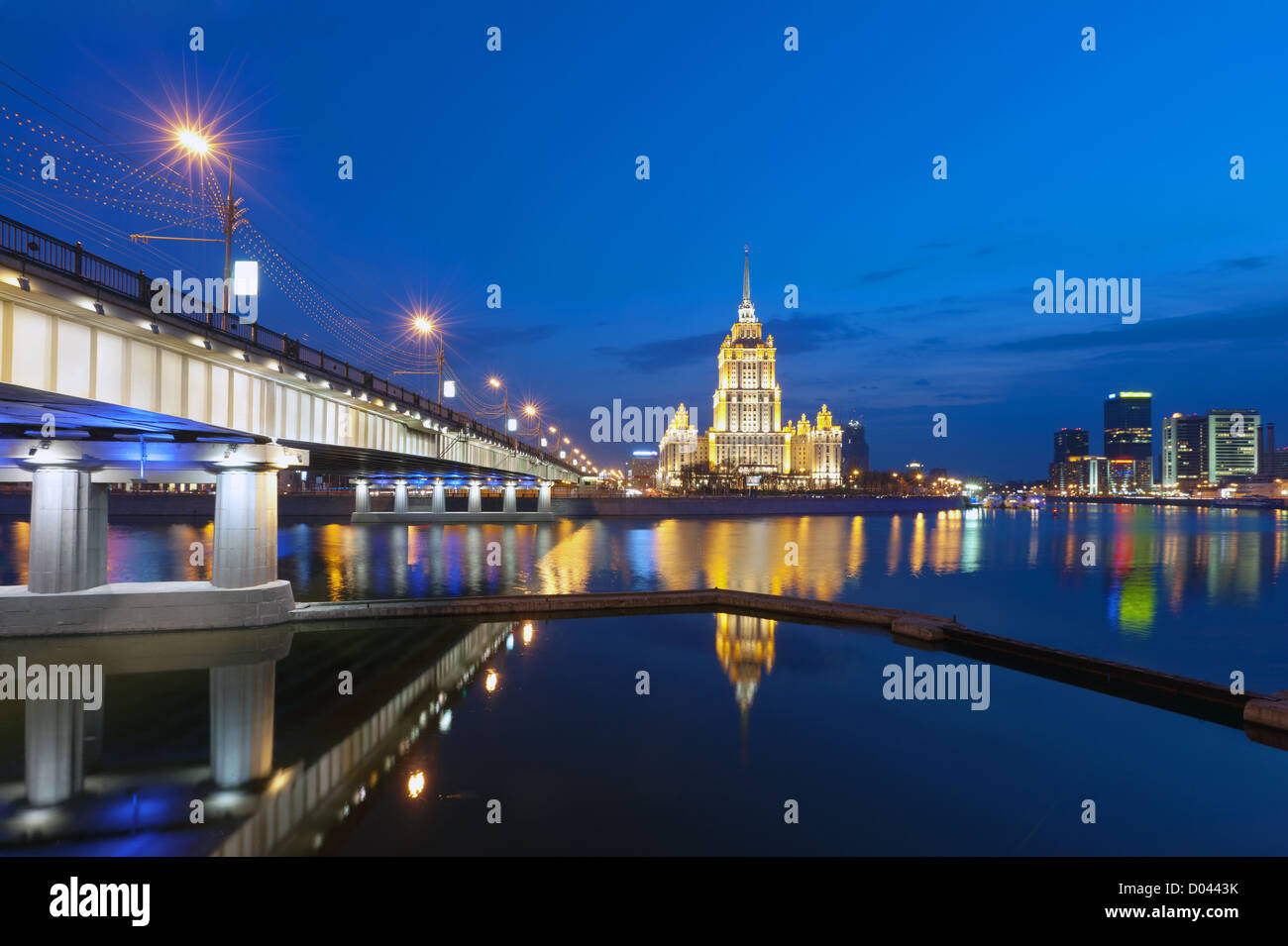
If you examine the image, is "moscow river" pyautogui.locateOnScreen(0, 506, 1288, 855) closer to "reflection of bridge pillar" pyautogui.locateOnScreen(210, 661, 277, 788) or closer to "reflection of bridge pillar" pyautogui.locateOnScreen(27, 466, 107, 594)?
"reflection of bridge pillar" pyautogui.locateOnScreen(210, 661, 277, 788)

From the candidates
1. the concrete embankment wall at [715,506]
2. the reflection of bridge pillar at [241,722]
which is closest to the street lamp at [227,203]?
the reflection of bridge pillar at [241,722]

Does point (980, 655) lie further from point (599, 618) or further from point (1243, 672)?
point (599, 618)

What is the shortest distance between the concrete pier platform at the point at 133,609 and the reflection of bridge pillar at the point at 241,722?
4.37 m

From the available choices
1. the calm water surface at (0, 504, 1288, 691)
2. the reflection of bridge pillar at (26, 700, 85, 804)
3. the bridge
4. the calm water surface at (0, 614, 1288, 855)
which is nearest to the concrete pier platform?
the bridge

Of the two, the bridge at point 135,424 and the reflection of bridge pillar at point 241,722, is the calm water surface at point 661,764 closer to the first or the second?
the reflection of bridge pillar at point 241,722

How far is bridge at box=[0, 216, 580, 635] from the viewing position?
49.9 feet

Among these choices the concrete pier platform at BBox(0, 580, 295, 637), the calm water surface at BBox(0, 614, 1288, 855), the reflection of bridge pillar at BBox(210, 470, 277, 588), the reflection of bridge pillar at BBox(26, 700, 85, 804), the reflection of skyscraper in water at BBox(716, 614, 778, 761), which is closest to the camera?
the calm water surface at BBox(0, 614, 1288, 855)

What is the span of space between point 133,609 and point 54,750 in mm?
10391

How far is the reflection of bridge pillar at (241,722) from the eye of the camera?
14.6 m

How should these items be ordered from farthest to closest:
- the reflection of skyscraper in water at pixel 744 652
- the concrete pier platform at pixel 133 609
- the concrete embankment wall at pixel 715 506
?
the concrete embankment wall at pixel 715 506
the concrete pier platform at pixel 133 609
the reflection of skyscraper in water at pixel 744 652

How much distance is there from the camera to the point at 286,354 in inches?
977

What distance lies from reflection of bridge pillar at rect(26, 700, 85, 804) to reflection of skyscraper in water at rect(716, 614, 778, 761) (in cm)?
1326

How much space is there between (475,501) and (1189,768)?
10414 cm

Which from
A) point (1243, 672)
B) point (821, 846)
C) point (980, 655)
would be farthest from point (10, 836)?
point (1243, 672)
